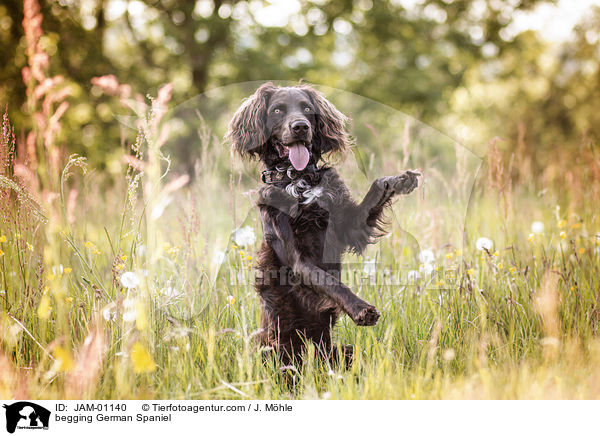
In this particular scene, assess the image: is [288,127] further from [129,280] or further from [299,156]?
[129,280]

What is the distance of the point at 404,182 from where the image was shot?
2332mm

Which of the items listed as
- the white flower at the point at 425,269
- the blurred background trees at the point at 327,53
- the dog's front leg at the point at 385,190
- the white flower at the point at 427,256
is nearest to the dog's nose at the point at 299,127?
the dog's front leg at the point at 385,190

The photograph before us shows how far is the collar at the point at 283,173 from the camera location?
245 centimetres

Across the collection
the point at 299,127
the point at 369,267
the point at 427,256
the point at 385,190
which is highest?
the point at 299,127

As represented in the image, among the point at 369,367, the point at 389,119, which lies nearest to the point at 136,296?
the point at 369,367

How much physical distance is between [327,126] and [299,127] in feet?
1.03

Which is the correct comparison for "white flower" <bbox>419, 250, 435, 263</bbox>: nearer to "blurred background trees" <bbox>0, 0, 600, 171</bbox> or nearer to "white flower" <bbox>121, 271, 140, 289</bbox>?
"white flower" <bbox>121, 271, 140, 289</bbox>

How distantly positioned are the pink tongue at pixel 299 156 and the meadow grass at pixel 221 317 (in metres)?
0.62

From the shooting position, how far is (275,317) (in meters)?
2.66

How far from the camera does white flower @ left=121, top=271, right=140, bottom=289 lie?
2.44 m

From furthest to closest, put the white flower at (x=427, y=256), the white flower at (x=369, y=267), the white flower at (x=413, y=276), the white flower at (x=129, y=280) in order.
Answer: the white flower at (x=427, y=256)
the white flower at (x=413, y=276)
the white flower at (x=369, y=267)
the white flower at (x=129, y=280)

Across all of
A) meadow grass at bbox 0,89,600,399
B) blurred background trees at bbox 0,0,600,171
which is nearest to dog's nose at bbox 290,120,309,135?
meadow grass at bbox 0,89,600,399
